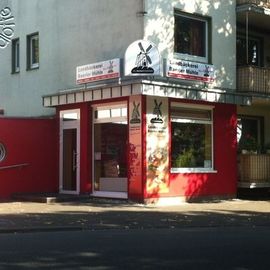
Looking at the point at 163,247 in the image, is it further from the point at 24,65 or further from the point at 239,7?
the point at 24,65

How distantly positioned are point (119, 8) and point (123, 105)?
121 inches

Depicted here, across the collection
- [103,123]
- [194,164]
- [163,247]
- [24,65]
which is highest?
[24,65]

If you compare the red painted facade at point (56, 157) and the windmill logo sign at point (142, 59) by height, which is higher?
the windmill logo sign at point (142, 59)

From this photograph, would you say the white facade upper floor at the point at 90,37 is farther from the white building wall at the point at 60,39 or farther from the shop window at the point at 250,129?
the shop window at the point at 250,129


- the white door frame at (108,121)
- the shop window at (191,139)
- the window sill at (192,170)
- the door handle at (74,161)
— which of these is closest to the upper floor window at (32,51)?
the door handle at (74,161)

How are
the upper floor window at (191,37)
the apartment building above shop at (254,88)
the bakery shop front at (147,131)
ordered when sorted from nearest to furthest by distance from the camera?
1. the bakery shop front at (147,131)
2. the upper floor window at (191,37)
3. the apartment building above shop at (254,88)

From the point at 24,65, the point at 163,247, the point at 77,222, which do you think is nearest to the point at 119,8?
the point at 24,65

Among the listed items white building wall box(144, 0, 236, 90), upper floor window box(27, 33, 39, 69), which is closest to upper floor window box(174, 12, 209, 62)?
white building wall box(144, 0, 236, 90)

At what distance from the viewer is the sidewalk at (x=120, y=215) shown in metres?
13.0

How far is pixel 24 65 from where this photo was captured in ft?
78.6

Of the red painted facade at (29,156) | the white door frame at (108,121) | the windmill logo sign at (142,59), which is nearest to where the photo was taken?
the windmill logo sign at (142,59)

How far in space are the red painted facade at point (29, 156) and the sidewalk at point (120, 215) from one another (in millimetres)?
2122

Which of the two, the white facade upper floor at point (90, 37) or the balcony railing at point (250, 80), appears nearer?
the white facade upper floor at point (90, 37)

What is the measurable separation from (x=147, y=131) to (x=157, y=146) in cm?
62
